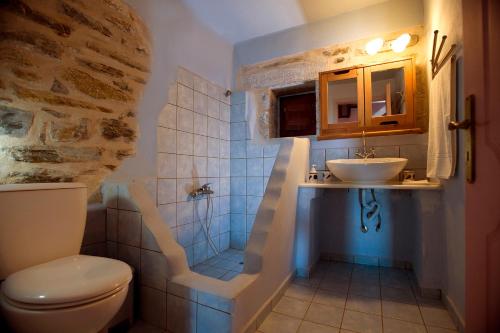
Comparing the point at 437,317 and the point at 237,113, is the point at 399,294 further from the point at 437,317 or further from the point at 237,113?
the point at 237,113

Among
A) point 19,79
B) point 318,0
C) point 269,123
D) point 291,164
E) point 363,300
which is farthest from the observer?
point 269,123

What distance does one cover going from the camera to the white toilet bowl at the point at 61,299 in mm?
824

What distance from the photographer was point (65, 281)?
36.4 inches

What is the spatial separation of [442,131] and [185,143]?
2013 millimetres

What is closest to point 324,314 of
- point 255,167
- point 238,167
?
point 255,167

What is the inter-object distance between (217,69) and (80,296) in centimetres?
248

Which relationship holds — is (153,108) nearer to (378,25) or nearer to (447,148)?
(447,148)

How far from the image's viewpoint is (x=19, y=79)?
127cm

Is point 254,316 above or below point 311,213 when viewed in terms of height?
below

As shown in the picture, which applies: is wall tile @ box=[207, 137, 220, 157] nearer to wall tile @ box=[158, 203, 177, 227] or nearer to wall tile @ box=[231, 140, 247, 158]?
wall tile @ box=[231, 140, 247, 158]

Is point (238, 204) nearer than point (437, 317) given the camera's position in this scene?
No

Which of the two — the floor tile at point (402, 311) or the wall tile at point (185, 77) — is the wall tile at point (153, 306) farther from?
the wall tile at point (185, 77)

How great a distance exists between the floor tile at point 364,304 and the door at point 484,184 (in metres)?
0.73

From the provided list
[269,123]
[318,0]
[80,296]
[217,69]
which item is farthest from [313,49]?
[80,296]
